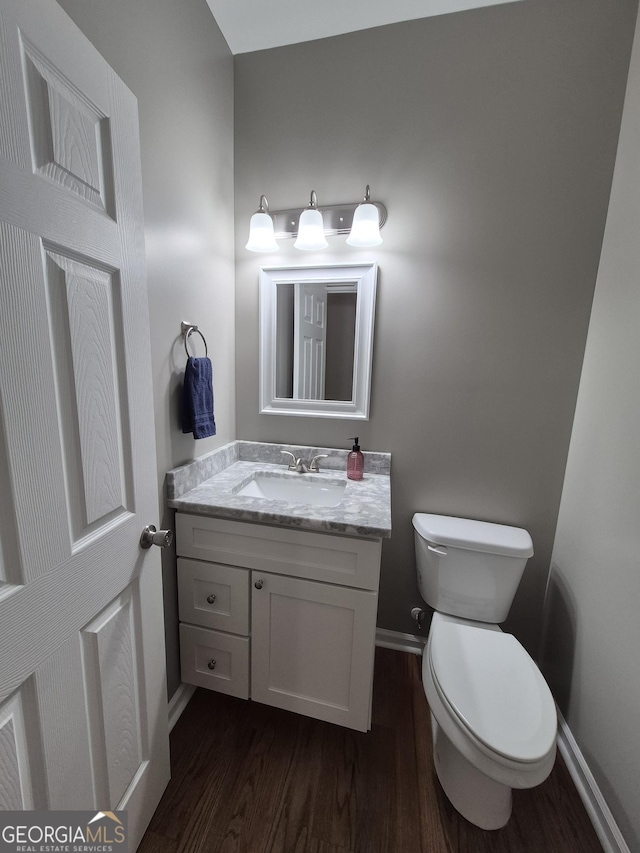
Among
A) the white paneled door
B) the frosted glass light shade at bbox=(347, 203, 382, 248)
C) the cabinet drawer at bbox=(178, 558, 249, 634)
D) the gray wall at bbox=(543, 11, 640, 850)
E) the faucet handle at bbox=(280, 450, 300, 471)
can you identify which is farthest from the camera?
the faucet handle at bbox=(280, 450, 300, 471)

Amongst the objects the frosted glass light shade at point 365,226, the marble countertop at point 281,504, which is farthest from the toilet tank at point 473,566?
the frosted glass light shade at point 365,226

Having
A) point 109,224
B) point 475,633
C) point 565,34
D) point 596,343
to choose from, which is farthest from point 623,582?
point 565,34

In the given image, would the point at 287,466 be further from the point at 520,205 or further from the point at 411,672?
the point at 520,205

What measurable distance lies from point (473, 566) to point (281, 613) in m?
0.74

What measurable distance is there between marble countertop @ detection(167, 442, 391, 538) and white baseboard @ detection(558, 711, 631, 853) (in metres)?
1.03

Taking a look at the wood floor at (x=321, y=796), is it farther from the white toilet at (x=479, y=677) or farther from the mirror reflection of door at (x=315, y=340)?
the mirror reflection of door at (x=315, y=340)

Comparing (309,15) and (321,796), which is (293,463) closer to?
(321,796)

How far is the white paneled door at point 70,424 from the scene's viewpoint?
1.77ft

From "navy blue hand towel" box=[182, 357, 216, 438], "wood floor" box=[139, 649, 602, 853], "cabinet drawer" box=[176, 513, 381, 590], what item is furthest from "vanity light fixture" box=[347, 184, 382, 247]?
"wood floor" box=[139, 649, 602, 853]

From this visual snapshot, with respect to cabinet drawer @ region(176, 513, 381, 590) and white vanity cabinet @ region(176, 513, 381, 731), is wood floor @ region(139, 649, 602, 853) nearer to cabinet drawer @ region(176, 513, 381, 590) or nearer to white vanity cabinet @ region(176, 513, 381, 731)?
white vanity cabinet @ region(176, 513, 381, 731)

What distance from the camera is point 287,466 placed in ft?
5.44

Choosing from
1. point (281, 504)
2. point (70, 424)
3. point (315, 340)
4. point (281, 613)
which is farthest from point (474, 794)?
point (315, 340)

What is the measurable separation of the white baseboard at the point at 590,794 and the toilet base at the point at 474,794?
0.26 metres

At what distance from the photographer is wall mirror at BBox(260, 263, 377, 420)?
1507 millimetres
